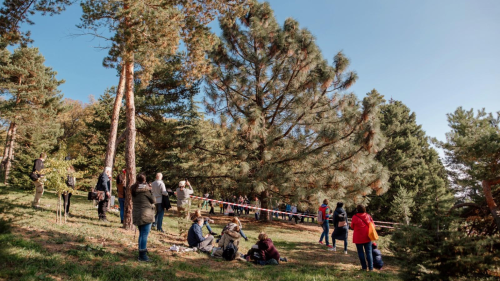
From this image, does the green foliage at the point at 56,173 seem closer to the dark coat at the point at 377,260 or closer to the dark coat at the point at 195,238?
the dark coat at the point at 195,238

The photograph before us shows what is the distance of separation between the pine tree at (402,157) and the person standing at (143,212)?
17191 mm

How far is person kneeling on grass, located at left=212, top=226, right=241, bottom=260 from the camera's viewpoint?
698cm

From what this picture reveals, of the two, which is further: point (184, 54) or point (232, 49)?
point (232, 49)

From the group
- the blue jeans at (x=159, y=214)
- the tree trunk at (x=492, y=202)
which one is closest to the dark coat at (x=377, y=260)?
the tree trunk at (x=492, y=202)

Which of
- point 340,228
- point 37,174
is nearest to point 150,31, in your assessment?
point 37,174

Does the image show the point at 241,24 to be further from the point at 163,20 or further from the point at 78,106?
the point at 78,106

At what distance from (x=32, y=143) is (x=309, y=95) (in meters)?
17.0

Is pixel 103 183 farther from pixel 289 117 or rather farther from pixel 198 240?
pixel 289 117

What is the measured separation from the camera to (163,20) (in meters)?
7.35

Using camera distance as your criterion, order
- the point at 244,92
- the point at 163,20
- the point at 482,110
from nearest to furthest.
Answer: the point at 482,110
the point at 163,20
the point at 244,92

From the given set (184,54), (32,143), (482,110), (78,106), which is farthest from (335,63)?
(78,106)

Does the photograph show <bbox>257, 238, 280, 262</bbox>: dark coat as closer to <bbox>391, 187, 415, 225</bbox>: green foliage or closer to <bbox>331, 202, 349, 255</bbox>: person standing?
<bbox>331, 202, 349, 255</bbox>: person standing

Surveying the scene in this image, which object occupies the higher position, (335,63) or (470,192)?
(335,63)

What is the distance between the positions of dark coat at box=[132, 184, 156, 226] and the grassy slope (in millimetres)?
812
